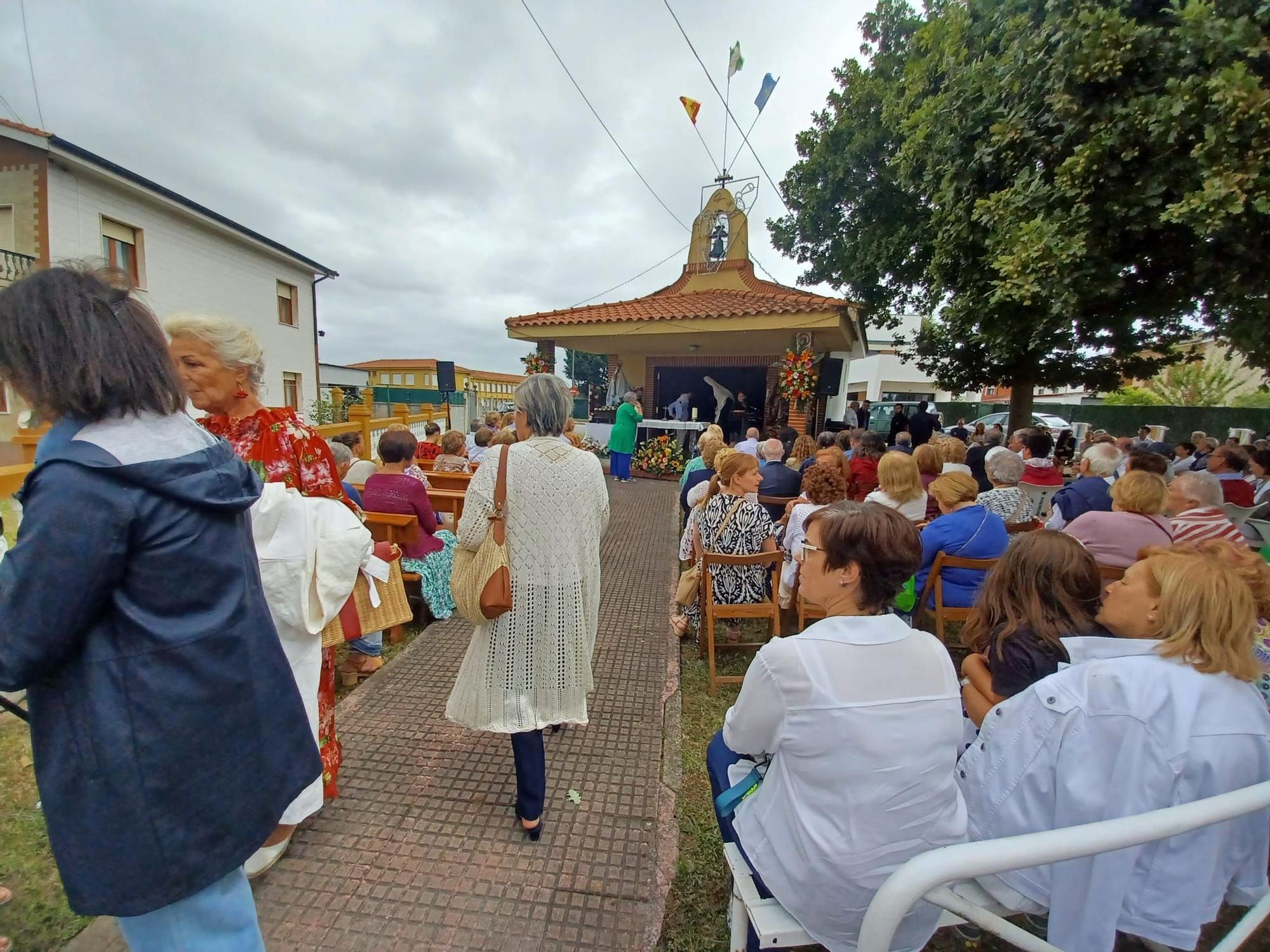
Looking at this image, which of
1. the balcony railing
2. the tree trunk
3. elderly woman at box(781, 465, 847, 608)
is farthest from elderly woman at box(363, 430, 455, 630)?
the balcony railing

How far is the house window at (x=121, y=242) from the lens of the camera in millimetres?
12242

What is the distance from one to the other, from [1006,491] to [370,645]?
488cm

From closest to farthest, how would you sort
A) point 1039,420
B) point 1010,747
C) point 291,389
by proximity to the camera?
point 1010,747 < point 291,389 < point 1039,420

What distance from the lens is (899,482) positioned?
3818 mm

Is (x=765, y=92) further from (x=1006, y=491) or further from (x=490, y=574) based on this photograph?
(x=490, y=574)

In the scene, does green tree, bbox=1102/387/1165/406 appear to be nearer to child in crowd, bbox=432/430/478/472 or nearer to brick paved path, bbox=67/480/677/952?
child in crowd, bbox=432/430/478/472

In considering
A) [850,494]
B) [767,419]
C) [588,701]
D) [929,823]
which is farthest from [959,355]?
[929,823]

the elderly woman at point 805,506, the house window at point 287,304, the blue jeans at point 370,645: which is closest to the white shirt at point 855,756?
the elderly woman at point 805,506

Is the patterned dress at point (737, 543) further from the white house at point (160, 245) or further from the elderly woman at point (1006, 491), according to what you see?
the white house at point (160, 245)

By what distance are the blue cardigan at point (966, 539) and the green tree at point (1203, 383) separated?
2749 centimetres

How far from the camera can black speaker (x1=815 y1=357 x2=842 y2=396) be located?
36.2 feet

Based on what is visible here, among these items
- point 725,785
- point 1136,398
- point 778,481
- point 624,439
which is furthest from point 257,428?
point 1136,398

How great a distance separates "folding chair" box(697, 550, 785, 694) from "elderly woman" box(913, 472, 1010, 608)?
874mm

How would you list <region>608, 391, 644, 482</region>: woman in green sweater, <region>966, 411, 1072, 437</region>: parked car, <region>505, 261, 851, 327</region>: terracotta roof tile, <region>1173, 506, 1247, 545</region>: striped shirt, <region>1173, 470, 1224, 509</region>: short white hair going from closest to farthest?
<region>1173, 506, 1247, 545</region>: striped shirt < <region>1173, 470, 1224, 509</region>: short white hair < <region>505, 261, 851, 327</region>: terracotta roof tile < <region>608, 391, 644, 482</region>: woman in green sweater < <region>966, 411, 1072, 437</region>: parked car
